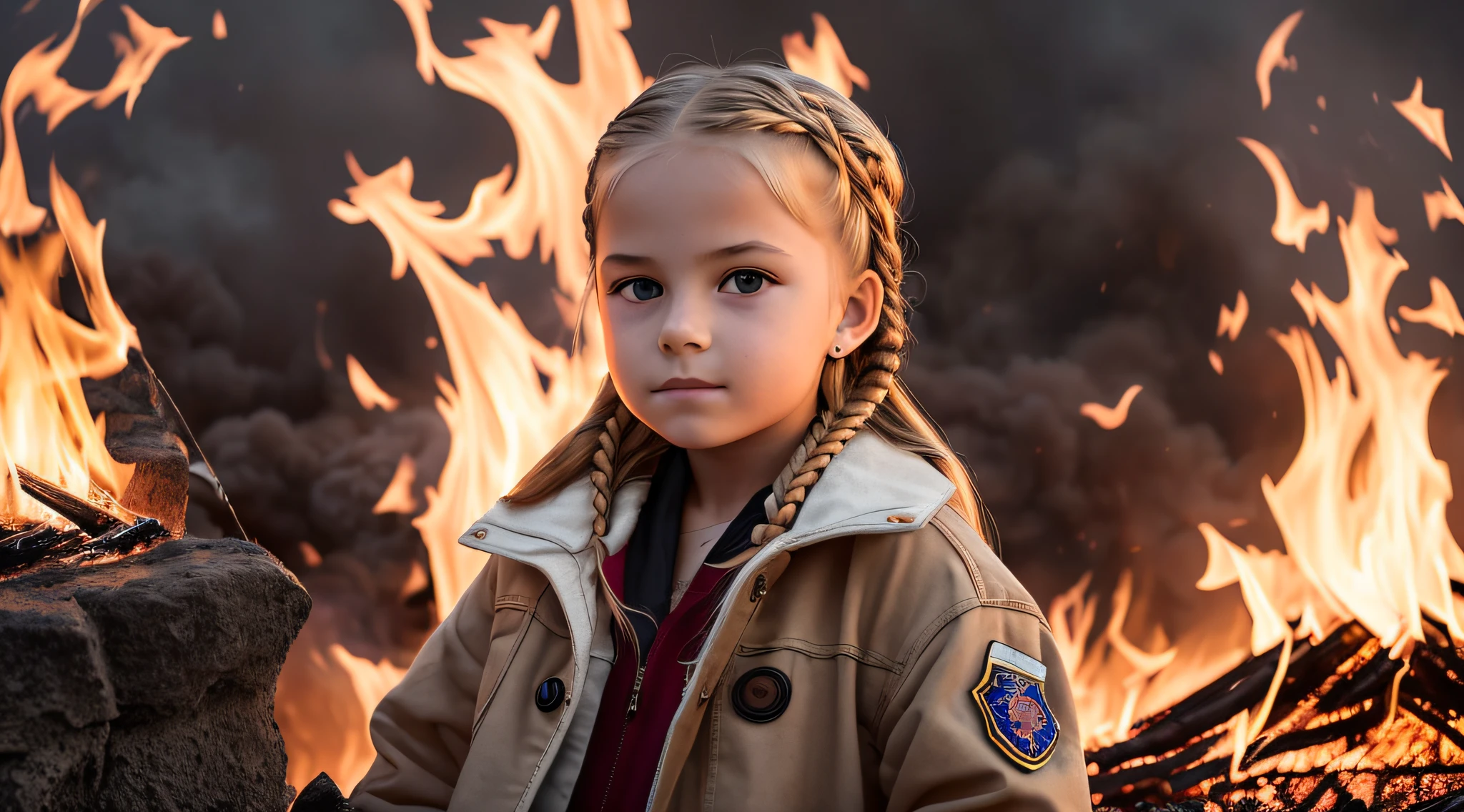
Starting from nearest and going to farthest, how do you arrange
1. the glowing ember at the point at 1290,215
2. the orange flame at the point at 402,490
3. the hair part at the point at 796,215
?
the hair part at the point at 796,215 < the orange flame at the point at 402,490 < the glowing ember at the point at 1290,215

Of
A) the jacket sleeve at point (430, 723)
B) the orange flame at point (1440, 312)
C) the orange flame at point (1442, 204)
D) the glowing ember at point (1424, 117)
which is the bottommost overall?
the jacket sleeve at point (430, 723)

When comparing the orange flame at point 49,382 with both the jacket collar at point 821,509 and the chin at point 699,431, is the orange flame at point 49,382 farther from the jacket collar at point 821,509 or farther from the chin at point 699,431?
the chin at point 699,431

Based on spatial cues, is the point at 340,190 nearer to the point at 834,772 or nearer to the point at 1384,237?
the point at 834,772

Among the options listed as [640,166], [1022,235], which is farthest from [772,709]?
[1022,235]

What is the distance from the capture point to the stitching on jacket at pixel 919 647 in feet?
4.11

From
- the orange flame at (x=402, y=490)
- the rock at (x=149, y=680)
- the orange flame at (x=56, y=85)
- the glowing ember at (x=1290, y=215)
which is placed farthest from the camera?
the glowing ember at (x=1290, y=215)

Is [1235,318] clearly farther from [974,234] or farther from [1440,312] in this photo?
[974,234]

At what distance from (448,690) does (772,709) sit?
0.57m

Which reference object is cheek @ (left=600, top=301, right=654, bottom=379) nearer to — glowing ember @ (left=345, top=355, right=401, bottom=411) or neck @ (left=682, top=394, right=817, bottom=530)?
neck @ (left=682, top=394, right=817, bottom=530)

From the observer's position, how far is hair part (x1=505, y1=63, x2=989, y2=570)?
1.36 metres

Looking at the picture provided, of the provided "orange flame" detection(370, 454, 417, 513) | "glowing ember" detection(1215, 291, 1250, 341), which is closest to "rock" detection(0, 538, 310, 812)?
"orange flame" detection(370, 454, 417, 513)

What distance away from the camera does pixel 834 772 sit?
1.25m

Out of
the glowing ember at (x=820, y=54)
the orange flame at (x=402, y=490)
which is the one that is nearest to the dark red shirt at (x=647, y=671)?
the orange flame at (x=402, y=490)

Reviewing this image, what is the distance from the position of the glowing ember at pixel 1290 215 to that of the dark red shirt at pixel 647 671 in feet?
9.03
